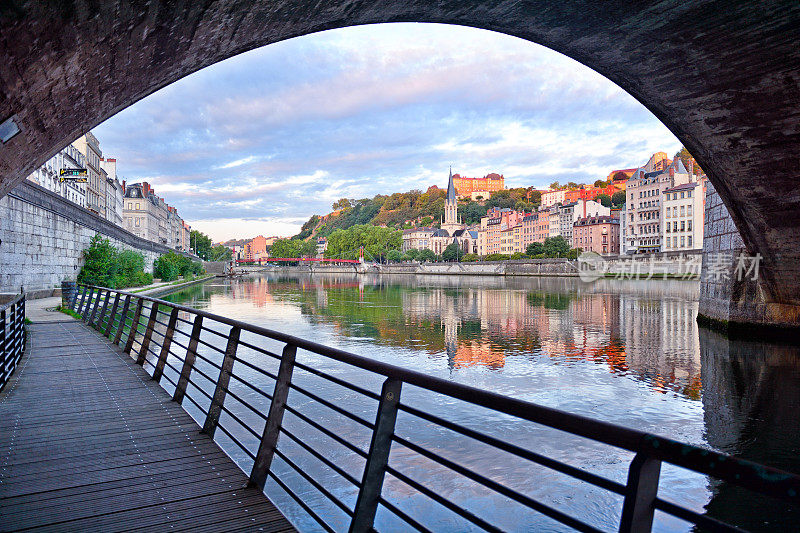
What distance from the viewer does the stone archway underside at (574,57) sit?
4.07m

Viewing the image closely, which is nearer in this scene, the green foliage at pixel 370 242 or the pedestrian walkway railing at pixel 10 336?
the pedestrian walkway railing at pixel 10 336

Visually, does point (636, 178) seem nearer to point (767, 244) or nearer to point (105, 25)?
point (767, 244)

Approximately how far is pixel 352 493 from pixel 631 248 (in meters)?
93.6

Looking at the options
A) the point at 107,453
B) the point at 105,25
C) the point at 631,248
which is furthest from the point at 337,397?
the point at 631,248

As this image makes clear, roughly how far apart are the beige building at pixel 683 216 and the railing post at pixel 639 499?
79.4m

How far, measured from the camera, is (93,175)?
184 ft

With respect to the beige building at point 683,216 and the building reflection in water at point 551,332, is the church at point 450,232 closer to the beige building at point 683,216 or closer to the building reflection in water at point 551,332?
the beige building at point 683,216

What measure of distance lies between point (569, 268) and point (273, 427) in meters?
81.6

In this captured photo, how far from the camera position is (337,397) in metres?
9.59

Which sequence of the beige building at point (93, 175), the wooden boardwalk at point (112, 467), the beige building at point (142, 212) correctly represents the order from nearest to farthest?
the wooden boardwalk at point (112, 467) < the beige building at point (93, 175) < the beige building at point (142, 212)

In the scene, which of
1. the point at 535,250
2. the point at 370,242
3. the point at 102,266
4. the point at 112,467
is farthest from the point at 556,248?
the point at 112,467

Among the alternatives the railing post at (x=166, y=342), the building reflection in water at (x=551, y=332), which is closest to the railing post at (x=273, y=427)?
the railing post at (x=166, y=342)

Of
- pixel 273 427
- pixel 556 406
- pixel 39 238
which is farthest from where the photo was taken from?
pixel 39 238

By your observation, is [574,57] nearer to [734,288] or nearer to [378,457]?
[378,457]
